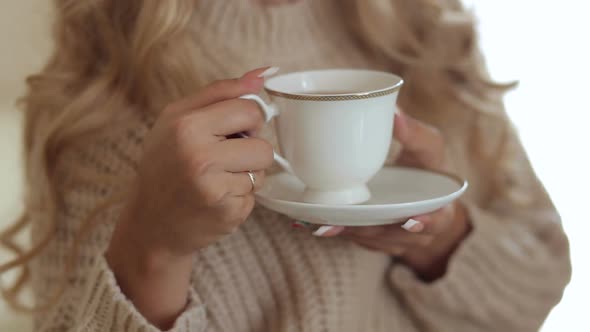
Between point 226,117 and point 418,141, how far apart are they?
1.11 ft

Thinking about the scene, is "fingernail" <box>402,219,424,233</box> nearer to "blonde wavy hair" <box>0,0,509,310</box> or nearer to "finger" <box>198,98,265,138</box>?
"finger" <box>198,98,265,138</box>

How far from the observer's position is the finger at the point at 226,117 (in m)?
0.56

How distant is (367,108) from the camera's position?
1.93 ft

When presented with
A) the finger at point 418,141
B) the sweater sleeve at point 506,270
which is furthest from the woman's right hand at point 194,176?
the sweater sleeve at point 506,270

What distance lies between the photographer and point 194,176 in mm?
556

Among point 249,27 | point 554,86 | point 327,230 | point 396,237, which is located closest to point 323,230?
point 327,230

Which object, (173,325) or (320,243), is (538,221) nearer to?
(320,243)

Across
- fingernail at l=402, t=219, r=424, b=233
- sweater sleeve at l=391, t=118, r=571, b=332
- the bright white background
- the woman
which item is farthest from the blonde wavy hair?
fingernail at l=402, t=219, r=424, b=233

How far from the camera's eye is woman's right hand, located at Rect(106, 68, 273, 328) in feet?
1.83

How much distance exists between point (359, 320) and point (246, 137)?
39cm

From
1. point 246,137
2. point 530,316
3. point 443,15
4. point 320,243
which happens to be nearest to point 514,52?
point 443,15

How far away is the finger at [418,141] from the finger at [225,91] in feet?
0.75

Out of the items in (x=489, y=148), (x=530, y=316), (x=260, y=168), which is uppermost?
(x=260, y=168)

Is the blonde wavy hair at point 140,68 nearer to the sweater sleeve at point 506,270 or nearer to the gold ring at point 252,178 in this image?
the sweater sleeve at point 506,270
